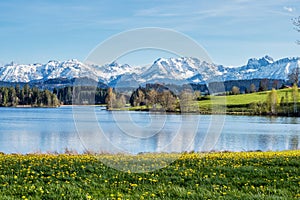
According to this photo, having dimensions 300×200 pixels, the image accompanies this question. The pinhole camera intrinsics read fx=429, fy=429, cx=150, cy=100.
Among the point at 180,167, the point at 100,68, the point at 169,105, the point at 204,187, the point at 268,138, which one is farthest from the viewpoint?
the point at 268,138

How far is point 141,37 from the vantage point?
1761 cm

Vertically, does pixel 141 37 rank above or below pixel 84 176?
above

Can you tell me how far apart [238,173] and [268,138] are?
1688 inches

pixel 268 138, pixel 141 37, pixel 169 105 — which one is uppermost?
pixel 141 37

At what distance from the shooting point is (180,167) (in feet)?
54.6

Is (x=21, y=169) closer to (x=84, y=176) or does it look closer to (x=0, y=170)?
(x=0, y=170)

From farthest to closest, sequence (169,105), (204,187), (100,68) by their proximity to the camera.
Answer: (169,105), (100,68), (204,187)

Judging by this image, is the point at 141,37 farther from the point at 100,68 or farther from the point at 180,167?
the point at 180,167

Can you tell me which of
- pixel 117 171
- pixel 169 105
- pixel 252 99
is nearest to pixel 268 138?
pixel 169 105

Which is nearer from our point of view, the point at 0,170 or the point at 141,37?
the point at 0,170

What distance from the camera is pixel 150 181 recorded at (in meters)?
13.7

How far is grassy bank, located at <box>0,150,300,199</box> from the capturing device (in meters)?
11.4

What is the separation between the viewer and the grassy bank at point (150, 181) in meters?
11.4

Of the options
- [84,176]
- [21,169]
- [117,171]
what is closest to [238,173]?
[117,171]
